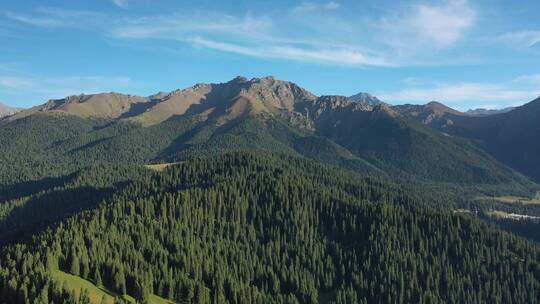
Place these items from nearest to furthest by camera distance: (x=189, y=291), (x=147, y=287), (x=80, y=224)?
(x=147, y=287) → (x=189, y=291) → (x=80, y=224)

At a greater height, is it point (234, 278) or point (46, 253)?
point (46, 253)

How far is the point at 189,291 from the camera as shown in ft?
519

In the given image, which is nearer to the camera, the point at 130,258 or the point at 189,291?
the point at 189,291

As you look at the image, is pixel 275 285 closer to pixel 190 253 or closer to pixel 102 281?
pixel 190 253

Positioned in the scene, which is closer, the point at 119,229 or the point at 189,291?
the point at 189,291

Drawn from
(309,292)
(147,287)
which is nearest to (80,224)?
(147,287)

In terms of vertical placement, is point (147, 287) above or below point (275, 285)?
above

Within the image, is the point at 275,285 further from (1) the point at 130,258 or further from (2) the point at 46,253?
(2) the point at 46,253

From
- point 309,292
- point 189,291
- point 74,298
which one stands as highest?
point 74,298

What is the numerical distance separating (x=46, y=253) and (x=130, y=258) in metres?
29.6

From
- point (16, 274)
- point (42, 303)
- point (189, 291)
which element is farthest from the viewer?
point (189, 291)

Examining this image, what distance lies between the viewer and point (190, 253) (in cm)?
19188

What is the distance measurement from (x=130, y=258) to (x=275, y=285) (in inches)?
2309

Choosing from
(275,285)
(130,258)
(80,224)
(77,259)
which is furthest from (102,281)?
(275,285)
